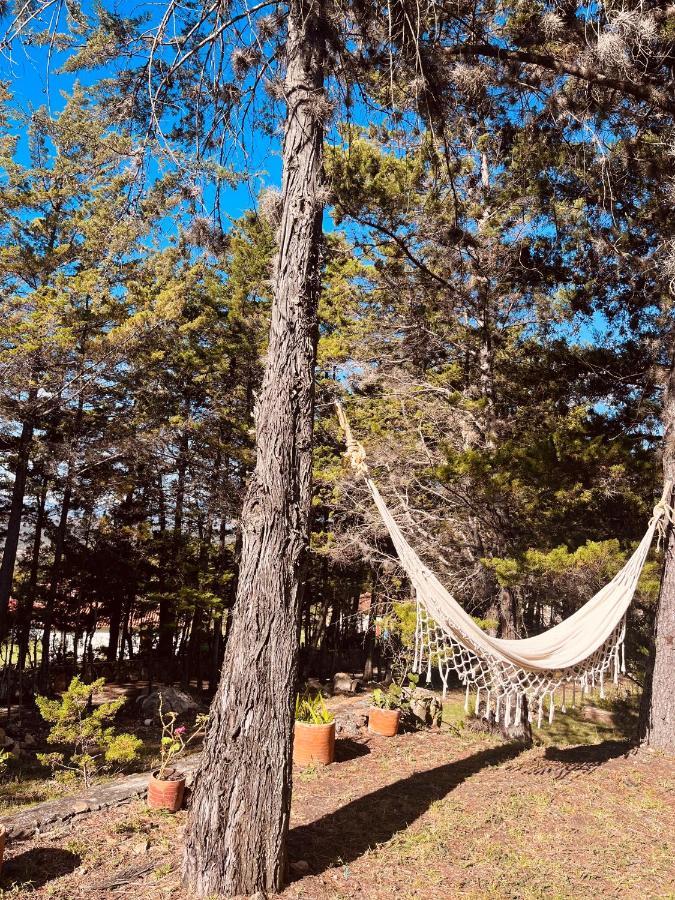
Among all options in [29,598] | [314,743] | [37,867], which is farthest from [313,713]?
[29,598]

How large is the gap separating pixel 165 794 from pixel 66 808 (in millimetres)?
483

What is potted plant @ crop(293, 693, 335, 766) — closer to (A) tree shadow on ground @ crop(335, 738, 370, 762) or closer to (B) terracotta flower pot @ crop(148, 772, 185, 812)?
(A) tree shadow on ground @ crop(335, 738, 370, 762)

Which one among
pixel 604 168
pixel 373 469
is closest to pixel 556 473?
pixel 604 168

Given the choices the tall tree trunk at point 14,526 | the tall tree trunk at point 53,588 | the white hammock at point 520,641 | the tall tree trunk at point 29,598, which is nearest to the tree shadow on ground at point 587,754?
the white hammock at point 520,641

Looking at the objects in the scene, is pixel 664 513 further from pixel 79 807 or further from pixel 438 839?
pixel 79 807

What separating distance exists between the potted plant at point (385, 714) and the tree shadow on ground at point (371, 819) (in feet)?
2.68

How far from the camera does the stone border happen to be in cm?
264

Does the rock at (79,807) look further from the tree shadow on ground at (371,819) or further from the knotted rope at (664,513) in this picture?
the knotted rope at (664,513)

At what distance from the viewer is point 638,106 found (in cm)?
387

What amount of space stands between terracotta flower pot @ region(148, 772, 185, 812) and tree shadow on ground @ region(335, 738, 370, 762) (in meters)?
1.30

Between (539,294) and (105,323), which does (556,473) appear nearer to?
(539,294)

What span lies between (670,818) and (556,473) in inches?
82.0

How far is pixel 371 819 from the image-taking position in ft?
→ 9.46

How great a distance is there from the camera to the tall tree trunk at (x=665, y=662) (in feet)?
12.3
